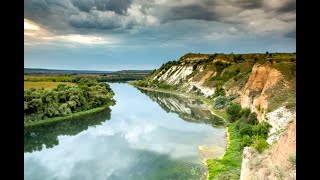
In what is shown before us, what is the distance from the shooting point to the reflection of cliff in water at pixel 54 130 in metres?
23.2

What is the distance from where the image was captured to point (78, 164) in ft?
60.6

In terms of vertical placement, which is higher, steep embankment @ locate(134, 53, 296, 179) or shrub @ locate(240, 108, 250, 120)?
steep embankment @ locate(134, 53, 296, 179)

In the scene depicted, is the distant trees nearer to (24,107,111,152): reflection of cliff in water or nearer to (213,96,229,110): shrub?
(24,107,111,152): reflection of cliff in water

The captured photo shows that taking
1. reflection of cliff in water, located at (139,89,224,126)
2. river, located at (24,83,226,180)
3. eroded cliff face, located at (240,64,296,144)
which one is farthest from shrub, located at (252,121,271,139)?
reflection of cliff in water, located at (139,89,224,126)

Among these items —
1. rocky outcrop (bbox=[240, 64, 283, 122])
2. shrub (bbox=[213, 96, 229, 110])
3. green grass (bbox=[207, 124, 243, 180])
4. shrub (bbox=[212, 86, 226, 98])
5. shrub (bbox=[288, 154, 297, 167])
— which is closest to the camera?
shrub (bbox=[288, 154, 297, 167])

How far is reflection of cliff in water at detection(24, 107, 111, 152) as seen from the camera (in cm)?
2325

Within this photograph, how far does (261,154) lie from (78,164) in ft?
37.3

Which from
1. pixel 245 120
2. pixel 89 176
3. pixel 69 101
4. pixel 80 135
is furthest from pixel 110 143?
pixel 69 101

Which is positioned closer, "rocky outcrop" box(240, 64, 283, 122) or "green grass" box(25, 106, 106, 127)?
"rocky outcrop" box(240, 64, 283, 122)

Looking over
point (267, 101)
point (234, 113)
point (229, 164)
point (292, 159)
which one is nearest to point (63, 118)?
point (234, 113)

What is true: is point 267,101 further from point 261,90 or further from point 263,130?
point 261,90

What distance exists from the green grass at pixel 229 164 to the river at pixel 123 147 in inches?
21.8

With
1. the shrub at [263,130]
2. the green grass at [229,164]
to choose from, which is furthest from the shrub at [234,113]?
the shrub at [263,130]
